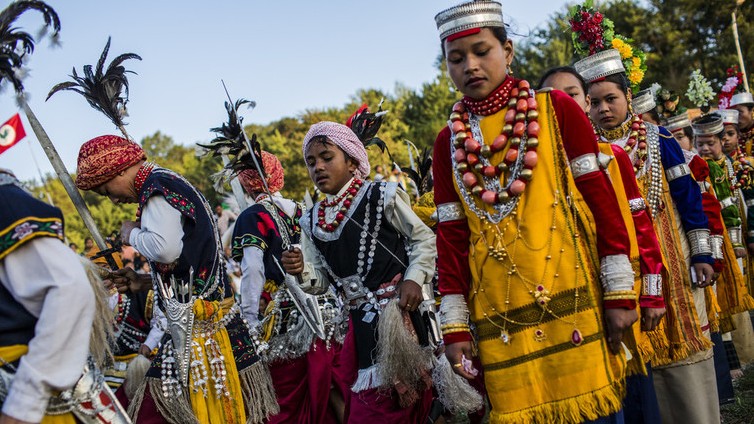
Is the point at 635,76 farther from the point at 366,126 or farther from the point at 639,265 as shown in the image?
the point at 639,265

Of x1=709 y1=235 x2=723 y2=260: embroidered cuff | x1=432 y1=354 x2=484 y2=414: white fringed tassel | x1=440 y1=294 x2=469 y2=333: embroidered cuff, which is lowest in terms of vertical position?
x1=432 y1=354 x2=484 y2=414: white fringed tassel

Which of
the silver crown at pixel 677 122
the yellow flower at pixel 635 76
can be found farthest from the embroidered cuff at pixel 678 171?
the silver crown at pixel 677 122

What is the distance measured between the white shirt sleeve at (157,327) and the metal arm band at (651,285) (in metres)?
2.92

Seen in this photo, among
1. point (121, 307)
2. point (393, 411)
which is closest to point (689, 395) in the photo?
point (393, 411)

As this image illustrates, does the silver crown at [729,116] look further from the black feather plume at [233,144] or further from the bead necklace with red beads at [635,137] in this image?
the black feather plume at [233,144]

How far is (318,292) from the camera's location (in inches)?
211

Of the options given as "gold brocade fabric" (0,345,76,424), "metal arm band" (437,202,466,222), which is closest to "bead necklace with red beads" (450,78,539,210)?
"metal arm band" (437,202,466,222)

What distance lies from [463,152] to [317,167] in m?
2.01

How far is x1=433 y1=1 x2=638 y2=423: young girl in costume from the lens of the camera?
332 cm

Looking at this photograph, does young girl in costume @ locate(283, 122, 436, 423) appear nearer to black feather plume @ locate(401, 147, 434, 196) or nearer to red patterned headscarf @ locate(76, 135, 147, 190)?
red patterned headscarf @ locate(76, 135, 147, 190)

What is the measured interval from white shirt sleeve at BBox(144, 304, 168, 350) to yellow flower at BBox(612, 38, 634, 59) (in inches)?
141

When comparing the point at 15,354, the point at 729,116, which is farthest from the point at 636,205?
the point at 729,116

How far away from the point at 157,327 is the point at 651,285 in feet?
10.5

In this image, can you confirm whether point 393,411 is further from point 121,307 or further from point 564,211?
point 121,307
